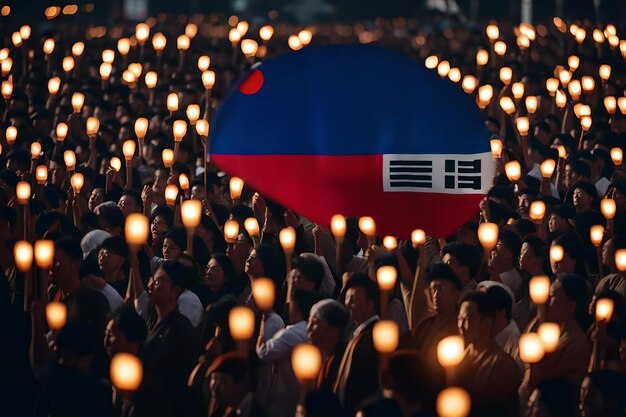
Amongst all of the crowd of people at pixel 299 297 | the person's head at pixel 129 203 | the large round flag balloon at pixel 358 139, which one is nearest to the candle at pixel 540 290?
the crowd of people at pixel 299 297

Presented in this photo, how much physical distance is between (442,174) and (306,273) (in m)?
1.46

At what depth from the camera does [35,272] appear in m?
7.92

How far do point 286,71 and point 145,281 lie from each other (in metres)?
1.69

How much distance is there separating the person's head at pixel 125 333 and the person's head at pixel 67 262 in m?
1.18

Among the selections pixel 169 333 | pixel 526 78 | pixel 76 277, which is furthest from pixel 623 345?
pixel 526 78

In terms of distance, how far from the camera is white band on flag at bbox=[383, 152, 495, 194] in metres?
8.55

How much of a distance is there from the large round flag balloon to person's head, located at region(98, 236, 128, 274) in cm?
125

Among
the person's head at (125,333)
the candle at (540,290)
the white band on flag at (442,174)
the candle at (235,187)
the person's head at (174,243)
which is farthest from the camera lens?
the candle at (235,187)

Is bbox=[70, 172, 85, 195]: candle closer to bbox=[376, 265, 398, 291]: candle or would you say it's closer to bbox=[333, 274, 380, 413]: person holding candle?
bbox=[333, 274, 380, 413]: person holding candle

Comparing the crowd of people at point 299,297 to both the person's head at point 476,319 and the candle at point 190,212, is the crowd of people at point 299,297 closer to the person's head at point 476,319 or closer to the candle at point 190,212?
the person's head at point 476,319

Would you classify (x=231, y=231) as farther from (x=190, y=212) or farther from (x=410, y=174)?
(x=410, y=174)

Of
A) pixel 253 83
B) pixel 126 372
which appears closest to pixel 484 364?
pixel 126 372

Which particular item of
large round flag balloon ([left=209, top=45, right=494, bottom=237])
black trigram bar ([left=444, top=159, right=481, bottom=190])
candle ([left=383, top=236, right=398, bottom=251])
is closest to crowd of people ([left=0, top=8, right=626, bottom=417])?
candle ([left=383, top=236, right=398, bottom=251])

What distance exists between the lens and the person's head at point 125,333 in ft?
21.1
